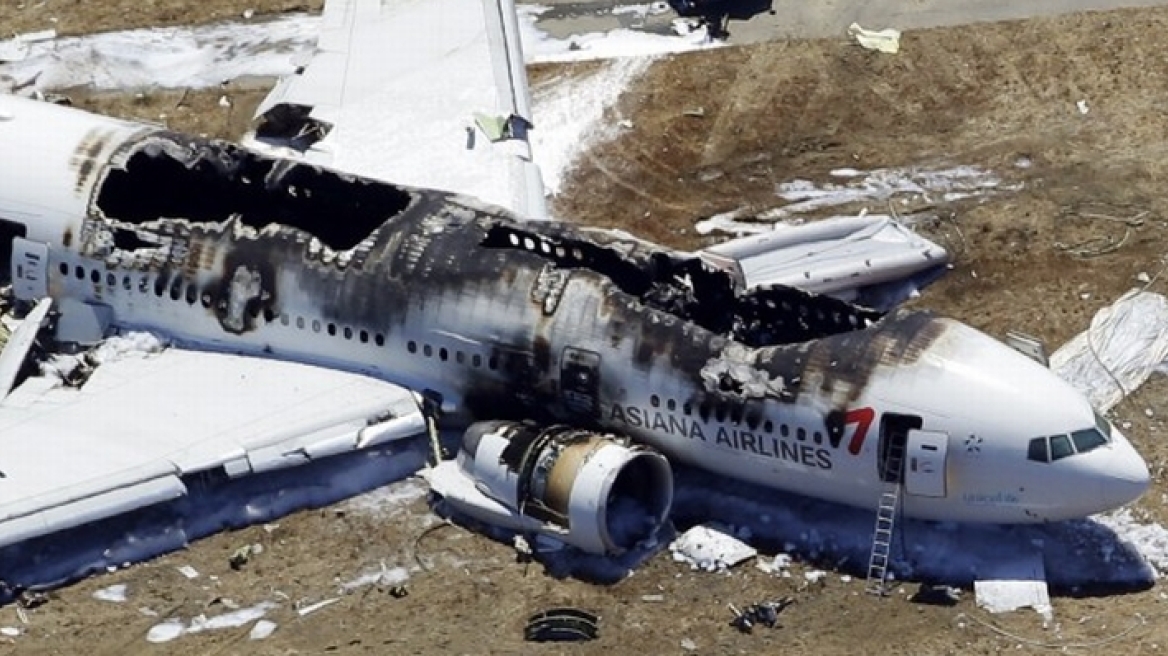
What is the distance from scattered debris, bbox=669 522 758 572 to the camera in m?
41.3

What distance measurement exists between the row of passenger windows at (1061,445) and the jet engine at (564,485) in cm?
719

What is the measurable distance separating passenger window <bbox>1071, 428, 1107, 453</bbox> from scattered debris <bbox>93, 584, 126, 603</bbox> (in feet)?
60.6

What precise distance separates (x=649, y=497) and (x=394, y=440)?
5.69 m

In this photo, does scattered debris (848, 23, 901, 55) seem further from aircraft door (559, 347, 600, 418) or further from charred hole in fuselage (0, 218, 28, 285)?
charred hole in fuselage (0, 218, 28, 285)

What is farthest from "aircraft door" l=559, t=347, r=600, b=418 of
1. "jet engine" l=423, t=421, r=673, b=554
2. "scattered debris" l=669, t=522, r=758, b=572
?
"scattered debris" l=669, t=522, r=758, b=572

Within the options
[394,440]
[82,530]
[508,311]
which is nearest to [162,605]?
[82,530]

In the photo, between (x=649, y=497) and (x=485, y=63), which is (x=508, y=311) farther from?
(x=485, y=63)

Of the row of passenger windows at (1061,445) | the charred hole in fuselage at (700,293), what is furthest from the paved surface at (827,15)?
the row of passenger windows at (1061,445)

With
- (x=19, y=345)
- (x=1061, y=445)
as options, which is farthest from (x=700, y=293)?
(x=19, y=345)

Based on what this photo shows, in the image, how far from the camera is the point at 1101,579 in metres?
40.4

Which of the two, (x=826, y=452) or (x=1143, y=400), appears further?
(x=1143, y=400)

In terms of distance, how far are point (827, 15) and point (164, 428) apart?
24.3m

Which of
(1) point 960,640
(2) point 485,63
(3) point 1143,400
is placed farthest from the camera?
(2) point 485,63

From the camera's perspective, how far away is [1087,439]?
39375 millimetres
